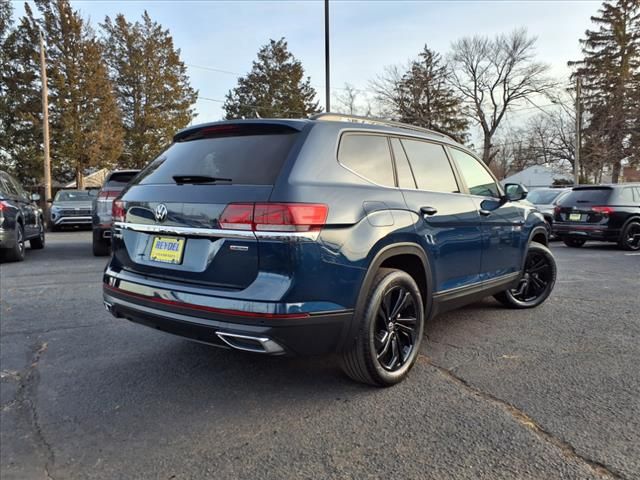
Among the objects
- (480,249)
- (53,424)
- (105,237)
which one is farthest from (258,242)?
(105,237)

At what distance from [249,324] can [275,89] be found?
4047 cm

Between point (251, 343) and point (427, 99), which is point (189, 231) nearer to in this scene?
point (251, 343)

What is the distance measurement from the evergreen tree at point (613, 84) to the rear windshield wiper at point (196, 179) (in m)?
36.0

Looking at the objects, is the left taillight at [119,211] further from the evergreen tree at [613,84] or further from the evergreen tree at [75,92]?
the evergreen tree at [613,84]

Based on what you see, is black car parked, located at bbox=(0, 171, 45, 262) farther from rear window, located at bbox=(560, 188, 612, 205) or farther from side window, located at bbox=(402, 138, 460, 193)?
rear window, located at bbox=(560, 188, 612, 205)

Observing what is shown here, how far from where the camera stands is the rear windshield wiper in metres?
2.76

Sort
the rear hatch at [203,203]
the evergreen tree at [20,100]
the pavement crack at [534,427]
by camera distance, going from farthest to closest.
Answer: the evergreen tree at [20,100]
the rear hatch at [203,203]
the pavement crack at [534,427]

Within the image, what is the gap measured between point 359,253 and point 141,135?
34.3 metres

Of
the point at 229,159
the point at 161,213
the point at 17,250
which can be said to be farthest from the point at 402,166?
the point at 17,250

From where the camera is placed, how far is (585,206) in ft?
36.4

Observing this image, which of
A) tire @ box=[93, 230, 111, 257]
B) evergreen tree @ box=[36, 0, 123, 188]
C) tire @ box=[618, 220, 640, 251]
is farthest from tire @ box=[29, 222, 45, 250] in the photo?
evergreen tree @ box=[36, 0, 123, 188]

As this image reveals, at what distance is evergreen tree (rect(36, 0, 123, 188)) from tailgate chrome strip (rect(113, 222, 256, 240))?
28.5 meters

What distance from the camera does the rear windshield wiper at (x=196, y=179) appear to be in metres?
2.76

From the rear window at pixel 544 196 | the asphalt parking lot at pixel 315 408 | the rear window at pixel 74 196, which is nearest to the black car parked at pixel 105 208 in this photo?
the asphalt parking lot at pixel 315 408
